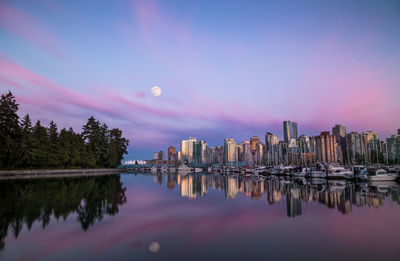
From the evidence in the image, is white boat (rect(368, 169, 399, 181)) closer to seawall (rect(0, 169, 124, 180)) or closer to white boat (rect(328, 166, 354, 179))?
white boat (rect(328, 166, 354, 179))

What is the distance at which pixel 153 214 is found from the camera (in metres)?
21.5

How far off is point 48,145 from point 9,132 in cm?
1368

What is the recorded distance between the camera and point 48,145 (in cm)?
7925

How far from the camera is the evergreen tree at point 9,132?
6366 centimetres

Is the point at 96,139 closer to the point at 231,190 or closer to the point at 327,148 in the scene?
the point at 231,190

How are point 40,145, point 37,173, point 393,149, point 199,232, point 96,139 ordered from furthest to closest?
1. point 393,149
2. point 96,139
3. point 40,145
4. point 37,173
5. point 199,232

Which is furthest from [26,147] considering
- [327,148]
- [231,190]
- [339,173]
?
[327,148]

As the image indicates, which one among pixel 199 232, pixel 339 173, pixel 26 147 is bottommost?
pixel 199 232

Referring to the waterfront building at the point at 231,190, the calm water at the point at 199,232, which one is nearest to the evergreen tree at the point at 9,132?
the calm water at the point at 199,232

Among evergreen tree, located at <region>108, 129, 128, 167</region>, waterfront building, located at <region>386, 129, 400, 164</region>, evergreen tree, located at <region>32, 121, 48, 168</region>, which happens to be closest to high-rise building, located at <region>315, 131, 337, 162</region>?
waterfront building, located at <region>386, 129, 400, 164</region>

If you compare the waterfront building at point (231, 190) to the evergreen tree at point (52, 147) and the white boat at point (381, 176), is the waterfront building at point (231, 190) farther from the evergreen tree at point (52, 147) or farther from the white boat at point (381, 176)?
the evergreen tree at point (52, 147)

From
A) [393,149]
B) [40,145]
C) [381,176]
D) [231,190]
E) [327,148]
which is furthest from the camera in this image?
[327,148]

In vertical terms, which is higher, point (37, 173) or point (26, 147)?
point (26, 147)

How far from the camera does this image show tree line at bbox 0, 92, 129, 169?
6586 cm
